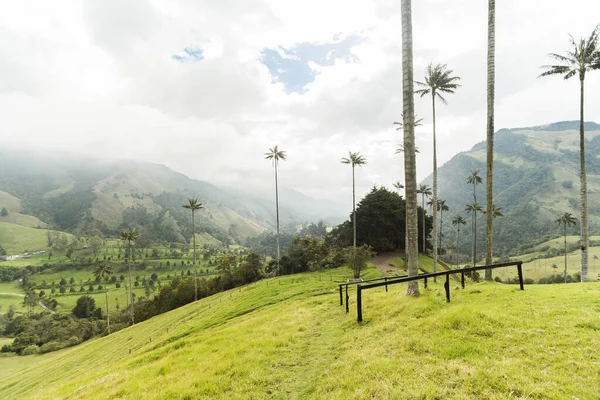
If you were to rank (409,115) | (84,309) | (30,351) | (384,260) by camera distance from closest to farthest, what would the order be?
(409,115)
(384,260)
(30,351)
(84,309)

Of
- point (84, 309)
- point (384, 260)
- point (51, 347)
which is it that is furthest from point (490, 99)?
point (84, 309)

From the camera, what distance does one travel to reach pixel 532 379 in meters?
5.91

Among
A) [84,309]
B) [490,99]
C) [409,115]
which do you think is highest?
[490,99]

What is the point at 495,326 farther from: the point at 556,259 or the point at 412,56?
the point at 556,259

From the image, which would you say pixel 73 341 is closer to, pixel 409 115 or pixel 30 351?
pixel 30 351

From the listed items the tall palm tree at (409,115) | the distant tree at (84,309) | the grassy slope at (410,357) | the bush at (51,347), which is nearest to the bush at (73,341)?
the bush at (51,347)

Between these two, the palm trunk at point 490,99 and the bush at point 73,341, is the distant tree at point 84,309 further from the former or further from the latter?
the palm trunk at point 490,99

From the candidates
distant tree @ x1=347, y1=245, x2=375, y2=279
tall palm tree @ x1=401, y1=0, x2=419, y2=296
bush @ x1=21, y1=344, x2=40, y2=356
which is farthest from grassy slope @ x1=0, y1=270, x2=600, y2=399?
bush @ x1=21, y1=344, x2=40, y2=356

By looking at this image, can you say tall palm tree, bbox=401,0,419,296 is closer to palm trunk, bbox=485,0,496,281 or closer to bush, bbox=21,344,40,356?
palm trunk, bbox=485,0,496,281

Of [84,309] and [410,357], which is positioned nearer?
[410,357]

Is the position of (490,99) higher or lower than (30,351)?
higher

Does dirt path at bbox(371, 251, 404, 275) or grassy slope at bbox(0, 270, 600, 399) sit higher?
grassy slope at bbox(0, 270, 600, 399)

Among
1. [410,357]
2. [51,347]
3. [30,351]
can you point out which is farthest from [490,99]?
[30,351]

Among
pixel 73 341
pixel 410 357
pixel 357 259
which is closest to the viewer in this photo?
pixel 410 357
